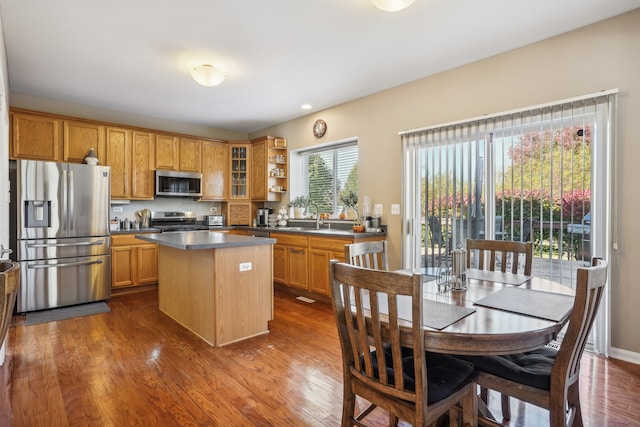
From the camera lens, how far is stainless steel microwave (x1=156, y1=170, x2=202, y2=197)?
5.06m

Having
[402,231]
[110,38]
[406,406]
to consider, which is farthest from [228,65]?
[406,406]

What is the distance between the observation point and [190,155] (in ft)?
17.8

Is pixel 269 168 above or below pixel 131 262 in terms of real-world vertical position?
above

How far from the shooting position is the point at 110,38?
284 cm

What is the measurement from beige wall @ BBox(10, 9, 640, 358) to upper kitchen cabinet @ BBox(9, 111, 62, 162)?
1.37ft

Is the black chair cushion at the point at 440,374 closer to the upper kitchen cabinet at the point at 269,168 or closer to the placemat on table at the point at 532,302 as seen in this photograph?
the placemat on table at the point at 532,302

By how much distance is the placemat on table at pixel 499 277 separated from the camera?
76.9 inches

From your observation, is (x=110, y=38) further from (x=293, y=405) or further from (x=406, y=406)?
(x=406, y=406)

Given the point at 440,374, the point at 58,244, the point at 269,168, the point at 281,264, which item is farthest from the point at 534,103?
the point at 58,244

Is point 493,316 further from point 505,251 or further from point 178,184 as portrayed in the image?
point 178,184

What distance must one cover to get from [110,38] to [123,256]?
2.77 metres

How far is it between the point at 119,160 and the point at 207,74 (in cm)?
233

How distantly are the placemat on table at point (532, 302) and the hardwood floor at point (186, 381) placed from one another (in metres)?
0.74

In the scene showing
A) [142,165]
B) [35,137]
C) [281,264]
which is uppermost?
[35,137]
